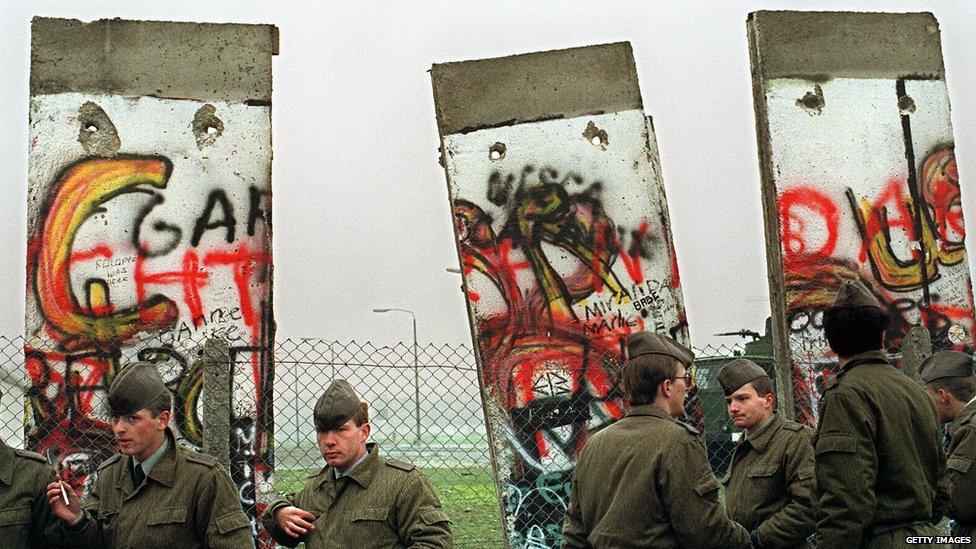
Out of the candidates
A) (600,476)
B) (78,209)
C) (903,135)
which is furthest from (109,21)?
(903,135)

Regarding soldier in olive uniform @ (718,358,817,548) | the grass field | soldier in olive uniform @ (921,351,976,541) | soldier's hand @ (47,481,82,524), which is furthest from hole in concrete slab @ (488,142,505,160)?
soldier's hand @ (47,481,82,524)

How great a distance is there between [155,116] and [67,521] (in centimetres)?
352

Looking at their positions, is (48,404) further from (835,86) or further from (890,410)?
(835,86)

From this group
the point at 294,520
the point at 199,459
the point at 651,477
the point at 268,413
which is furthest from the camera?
the point at 268,413

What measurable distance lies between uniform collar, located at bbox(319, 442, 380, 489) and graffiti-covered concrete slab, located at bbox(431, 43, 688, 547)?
2.69m

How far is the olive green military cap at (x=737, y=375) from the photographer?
545 cm

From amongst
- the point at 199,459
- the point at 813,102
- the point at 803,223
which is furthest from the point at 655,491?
the point at 813,102

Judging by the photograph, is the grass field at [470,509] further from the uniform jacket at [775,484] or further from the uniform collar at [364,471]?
the uniform jacket at [775,484]

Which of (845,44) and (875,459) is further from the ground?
(845,44)

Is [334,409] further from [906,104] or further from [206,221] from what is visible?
[906,104]

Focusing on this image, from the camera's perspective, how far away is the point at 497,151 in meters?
7.60

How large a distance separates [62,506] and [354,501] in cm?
111

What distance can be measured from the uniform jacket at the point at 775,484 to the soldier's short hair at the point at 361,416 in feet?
5.75

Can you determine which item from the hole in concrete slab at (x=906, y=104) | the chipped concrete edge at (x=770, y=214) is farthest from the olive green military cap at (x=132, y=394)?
the hole in concrete slab at (x=906, y=104)
